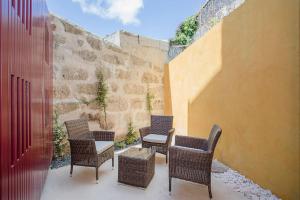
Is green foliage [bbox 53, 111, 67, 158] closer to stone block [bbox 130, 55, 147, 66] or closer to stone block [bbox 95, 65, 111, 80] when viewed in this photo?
stone block [bbox 95, 65, 111, 80]

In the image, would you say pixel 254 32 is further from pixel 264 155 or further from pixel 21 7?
pixel 21 7

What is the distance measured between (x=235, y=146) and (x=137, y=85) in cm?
312

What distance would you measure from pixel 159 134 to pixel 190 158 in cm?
168

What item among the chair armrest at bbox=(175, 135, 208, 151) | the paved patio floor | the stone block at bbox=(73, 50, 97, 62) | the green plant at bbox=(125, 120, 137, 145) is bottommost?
the paved patio floor

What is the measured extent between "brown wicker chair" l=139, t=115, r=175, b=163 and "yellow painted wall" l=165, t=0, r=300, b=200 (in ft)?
2.49

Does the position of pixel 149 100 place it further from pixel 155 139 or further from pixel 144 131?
pixel 155 139

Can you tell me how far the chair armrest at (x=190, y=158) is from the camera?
2465 mm

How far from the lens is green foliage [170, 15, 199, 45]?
7352 mm

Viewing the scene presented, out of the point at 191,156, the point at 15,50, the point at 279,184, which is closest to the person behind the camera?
the point at 15,50

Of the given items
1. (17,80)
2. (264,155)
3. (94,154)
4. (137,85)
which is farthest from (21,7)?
(137,85)

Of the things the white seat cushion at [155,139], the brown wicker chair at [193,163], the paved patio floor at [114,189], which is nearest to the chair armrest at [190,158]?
the brown wicker chair at [193,163]

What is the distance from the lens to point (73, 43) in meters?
4.12

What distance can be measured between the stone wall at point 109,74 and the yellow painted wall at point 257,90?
1.93 m

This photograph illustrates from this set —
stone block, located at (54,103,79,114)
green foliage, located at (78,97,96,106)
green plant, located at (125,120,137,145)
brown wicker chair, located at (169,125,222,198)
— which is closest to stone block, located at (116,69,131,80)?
green foliage, located at (78,97,96,106)
